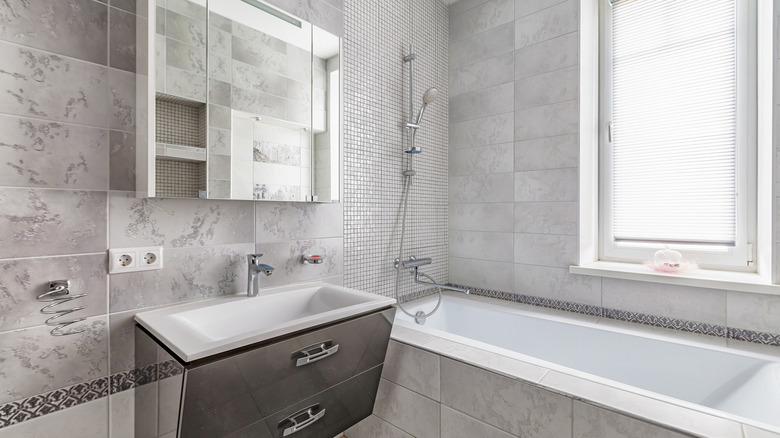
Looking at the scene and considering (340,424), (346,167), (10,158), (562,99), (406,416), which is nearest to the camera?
(10,158)

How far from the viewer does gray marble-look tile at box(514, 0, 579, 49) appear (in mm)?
2096

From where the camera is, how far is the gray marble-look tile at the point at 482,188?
2377 mm

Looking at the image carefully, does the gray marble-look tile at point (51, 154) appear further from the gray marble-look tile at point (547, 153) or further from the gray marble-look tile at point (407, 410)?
the gray marble-look tile at point (547, 153)

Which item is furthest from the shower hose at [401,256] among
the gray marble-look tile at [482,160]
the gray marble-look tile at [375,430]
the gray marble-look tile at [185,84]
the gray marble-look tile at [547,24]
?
the gray marble-look tile at [185,84]

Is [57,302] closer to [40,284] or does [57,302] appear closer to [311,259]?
[40,284]

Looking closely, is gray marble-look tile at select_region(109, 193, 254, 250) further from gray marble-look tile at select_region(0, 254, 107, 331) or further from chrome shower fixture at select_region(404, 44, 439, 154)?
chrome shower fixture at select_region(404, 44, 439, 154)

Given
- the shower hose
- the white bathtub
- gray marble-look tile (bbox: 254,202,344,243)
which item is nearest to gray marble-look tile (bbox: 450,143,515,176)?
the shower hose

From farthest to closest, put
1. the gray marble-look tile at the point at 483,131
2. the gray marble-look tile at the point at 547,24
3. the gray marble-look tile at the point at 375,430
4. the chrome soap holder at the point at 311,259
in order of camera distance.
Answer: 1. the gray marble-look tile at the point at 483,131
2. the gray marble-look tile at the point at 547,24
3. the chrome soap holder at the point at 311,259
4. the gray marble-look tile at the point at 375,430

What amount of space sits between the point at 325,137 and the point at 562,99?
4.77ft

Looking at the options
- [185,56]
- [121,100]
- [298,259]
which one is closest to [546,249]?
[298,259]

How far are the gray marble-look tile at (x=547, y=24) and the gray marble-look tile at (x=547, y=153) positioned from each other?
637mm

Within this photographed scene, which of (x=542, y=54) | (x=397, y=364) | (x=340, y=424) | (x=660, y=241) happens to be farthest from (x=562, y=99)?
(x=340, y=424)

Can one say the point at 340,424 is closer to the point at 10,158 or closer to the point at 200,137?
the point at 200,137

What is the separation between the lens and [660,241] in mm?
2021
